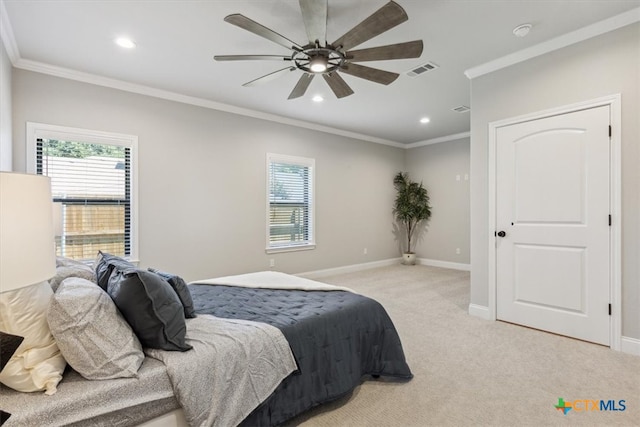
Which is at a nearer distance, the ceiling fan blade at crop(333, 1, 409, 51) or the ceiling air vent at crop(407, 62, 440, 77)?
the ceiling fan blade at crop(333, 1, 409, 51)

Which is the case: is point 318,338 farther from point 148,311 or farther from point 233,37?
point 233,37

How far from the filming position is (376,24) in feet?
6.79

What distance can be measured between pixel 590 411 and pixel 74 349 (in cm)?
281

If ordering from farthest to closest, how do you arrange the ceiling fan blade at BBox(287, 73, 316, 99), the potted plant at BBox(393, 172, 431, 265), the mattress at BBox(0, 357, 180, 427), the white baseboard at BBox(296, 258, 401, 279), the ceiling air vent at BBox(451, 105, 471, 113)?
the potted plant at BBox(393, 172, 431, 265) < the white baseboard at BBox(296, 258, 401, 279) < the ceiling air vent at BBox(451, 105, 471, 113) < the ceiling fan blade at BBox(287, 73, 316, 99) < the mattress at BBox(0, 357, 180, 427)

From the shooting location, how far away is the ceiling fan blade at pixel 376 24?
6.24 feet

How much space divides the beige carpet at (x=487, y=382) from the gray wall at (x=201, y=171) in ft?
8.64

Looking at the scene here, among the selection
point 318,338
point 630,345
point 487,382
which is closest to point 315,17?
point 318,338

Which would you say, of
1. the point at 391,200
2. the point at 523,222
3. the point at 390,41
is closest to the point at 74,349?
the point at 390,41

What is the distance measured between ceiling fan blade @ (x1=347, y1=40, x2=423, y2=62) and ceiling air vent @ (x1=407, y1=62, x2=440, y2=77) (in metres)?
1.23

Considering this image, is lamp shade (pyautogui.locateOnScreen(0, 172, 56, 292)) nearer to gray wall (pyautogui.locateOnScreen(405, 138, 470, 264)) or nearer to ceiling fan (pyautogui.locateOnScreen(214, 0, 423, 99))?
ceiling fan (pyautogui.locateOnScreen(214, 0, 423, 99))

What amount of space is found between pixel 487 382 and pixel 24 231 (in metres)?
2.70

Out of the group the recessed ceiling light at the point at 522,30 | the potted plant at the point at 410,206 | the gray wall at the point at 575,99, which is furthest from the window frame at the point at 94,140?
the potted plant at the point at 410,206

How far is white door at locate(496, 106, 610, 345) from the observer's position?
2.85 metres

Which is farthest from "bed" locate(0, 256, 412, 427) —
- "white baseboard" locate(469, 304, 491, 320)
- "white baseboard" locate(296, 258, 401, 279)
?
"white baseboard" locate(296, 258, 401, 279)
